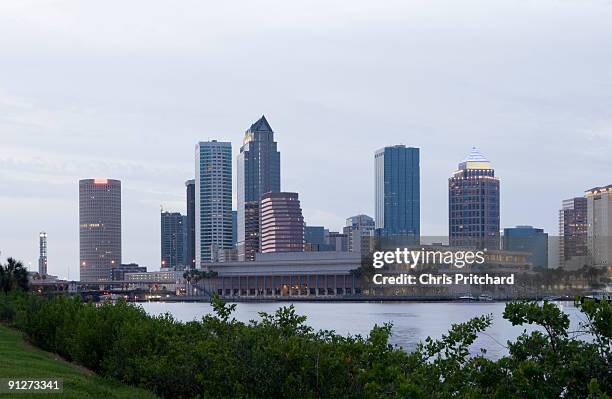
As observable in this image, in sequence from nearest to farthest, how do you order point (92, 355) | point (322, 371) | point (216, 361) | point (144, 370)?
point (322, 371)
point (216, 361)
point (144, 370)
point (92, 355)

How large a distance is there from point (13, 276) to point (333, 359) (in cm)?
7795

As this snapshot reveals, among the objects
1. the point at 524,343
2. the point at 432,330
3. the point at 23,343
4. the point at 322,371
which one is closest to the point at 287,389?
the point at 322,371

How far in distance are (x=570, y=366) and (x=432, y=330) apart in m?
94.0

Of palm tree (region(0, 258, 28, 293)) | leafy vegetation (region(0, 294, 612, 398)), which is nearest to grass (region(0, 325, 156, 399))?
leafy vegetation (region(0, 294, 612, 398))

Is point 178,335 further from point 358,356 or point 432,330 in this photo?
point 432,330

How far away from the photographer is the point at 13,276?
90125 mm

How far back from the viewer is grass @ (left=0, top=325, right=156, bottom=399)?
872 inches

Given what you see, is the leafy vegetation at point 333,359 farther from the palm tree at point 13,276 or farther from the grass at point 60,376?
the palm tree at point 13,276

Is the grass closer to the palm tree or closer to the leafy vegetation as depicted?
the leafy vegetation

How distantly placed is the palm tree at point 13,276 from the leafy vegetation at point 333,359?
5669cm

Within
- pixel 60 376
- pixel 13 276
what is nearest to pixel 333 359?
pixel 60 376

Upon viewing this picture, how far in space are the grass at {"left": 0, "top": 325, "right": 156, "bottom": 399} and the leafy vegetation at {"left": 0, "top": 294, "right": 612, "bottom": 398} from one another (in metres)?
0.93

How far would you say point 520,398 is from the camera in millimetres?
14344

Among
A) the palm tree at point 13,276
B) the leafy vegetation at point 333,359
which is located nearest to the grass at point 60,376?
the leafy vegetation at point 333,359
